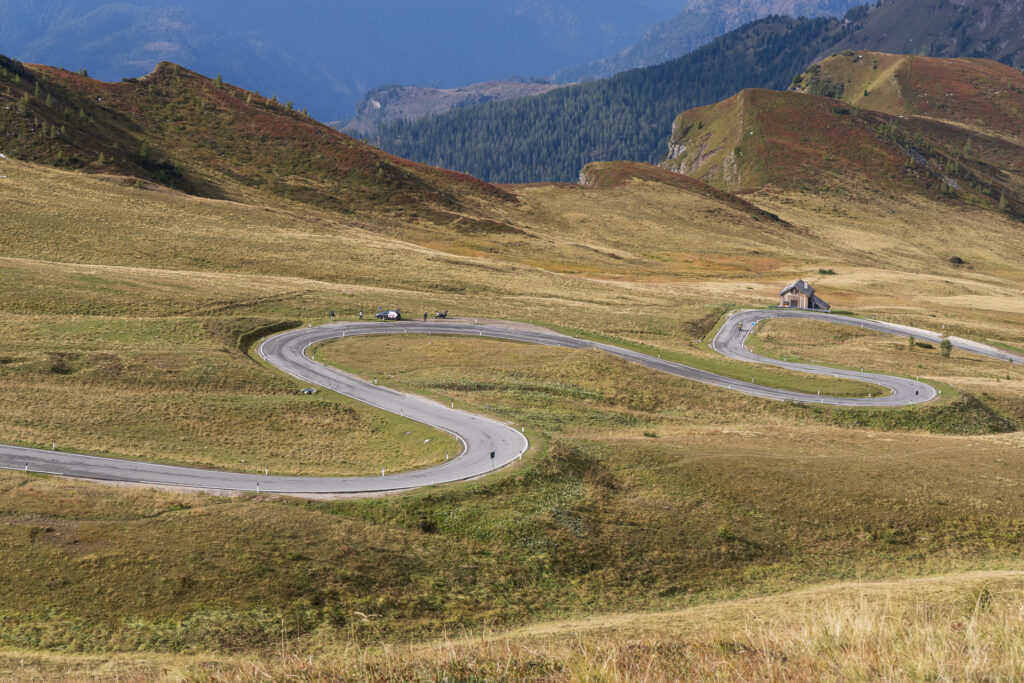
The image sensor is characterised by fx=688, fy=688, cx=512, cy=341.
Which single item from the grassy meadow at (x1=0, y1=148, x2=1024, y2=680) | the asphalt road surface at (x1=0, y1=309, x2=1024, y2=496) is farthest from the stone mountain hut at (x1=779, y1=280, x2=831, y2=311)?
the grassy meadow at (x1=0, y1=148, x2=1024, y2=680)

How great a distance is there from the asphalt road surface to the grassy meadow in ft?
6.19

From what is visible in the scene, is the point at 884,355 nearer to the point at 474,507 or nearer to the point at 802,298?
the point at 802,298

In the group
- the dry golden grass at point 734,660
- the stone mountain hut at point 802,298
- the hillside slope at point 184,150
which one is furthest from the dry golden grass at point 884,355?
the hillside slope at point 184,150

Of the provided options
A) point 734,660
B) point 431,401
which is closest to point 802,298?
point 431,401

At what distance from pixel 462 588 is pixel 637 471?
16104 mm

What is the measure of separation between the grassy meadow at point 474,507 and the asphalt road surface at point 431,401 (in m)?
1.89

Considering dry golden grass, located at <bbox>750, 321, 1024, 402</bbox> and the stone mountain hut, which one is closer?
dry golden grass, located at <bbox>750, 321, 1024, 402</bbox>

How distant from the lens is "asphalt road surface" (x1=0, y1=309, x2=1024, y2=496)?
37250 mm

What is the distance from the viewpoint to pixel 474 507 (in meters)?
36.1

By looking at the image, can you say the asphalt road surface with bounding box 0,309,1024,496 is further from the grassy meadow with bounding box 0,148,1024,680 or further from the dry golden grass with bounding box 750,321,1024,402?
the dry golden grass with bounding box 750,321,1024,402

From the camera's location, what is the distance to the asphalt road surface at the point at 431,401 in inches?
1467

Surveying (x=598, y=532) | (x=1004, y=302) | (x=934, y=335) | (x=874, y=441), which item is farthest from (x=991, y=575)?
(x=1004, y=302)

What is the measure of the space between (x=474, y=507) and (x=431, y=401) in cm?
2057

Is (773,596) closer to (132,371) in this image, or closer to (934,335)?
(132,371)
